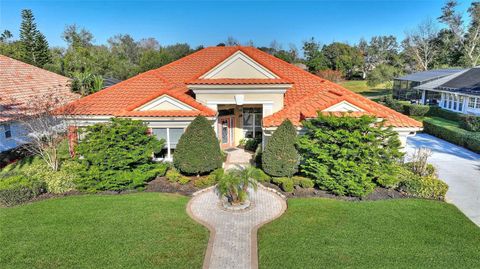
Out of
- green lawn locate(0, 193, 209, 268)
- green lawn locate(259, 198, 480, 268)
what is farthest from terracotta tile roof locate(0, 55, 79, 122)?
green lawn locate(259, 198, 480, 268)

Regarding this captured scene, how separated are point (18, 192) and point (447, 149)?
97.2 ft

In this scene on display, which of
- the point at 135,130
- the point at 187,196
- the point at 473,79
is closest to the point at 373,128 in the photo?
the point at 187,196

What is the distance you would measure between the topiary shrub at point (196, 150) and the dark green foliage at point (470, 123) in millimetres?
25561

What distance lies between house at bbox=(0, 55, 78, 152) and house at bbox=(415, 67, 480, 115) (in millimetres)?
42317

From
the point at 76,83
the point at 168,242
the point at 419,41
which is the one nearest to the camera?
the point at 168,242

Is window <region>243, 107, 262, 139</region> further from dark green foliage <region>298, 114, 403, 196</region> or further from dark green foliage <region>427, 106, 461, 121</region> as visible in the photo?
dark green foliage <region>427, 106, 461, 121</region>

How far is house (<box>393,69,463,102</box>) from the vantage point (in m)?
48.0

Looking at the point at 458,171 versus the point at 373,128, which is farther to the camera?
the point at 458,171

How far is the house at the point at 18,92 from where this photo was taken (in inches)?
878

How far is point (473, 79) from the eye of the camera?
3909cm

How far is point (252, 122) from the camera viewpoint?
2464cm

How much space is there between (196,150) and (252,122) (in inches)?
336

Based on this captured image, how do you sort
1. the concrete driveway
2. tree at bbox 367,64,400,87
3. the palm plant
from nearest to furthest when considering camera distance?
1. the palm plant
2. the concrete driveway
3. tree at bbox 367,64,400,87

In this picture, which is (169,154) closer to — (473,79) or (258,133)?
(258,133)
